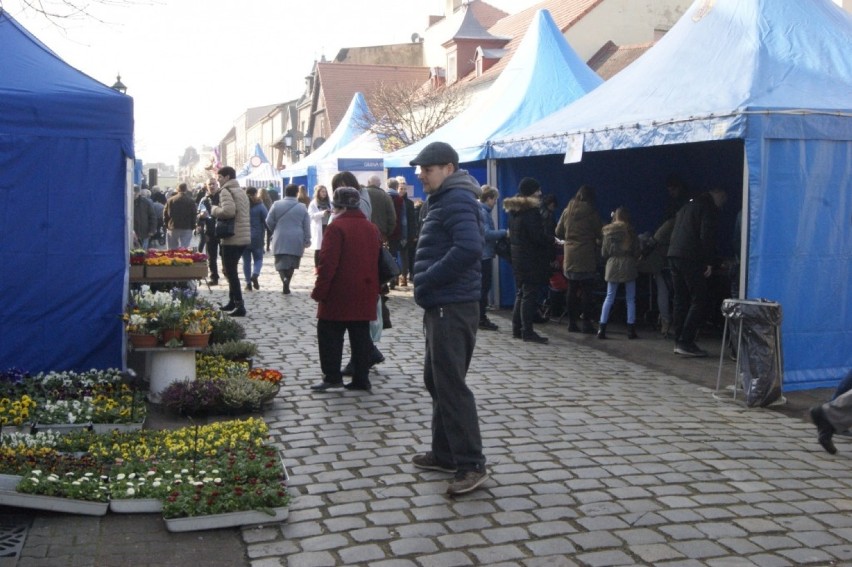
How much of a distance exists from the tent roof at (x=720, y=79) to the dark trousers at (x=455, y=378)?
4047 millimetres

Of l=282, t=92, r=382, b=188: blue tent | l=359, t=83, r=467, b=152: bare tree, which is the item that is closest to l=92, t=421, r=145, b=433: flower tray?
l=282, t=92, r=382, b=188: blue tent

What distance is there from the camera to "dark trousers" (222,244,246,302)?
1320cm

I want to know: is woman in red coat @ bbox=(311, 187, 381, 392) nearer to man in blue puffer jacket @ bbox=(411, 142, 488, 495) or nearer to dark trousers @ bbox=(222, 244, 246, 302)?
man in blue puffer jacket @ bbox=(411, 142, 488, 495)

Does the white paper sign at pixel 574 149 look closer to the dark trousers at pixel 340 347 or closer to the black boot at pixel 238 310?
the dark trousers at pixel 340 347

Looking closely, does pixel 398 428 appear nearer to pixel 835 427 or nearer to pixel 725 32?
pixel 835 427

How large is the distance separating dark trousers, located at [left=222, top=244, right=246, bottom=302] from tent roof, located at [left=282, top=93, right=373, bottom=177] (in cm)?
1586

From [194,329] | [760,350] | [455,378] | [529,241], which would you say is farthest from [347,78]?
[455,378]

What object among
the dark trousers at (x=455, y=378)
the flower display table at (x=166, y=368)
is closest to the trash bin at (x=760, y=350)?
the dark trousers at (x=455, y=378)

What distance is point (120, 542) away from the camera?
4957 millimetres

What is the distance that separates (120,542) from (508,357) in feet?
19.4

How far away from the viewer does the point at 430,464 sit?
6.14 m

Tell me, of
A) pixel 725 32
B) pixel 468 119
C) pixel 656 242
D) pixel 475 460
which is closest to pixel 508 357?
pixel 656 242

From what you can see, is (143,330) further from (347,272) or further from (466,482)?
(466,482)

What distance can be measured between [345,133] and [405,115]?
9.19 feet
